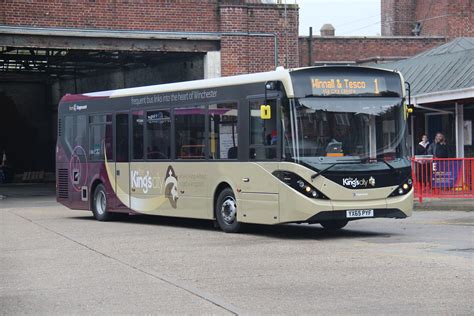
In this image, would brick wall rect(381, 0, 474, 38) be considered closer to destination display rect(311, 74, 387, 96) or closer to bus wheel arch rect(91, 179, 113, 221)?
bus wheel arch rect(91, 179, 113, 221)

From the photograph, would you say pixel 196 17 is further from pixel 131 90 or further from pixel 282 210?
pixel 282 210

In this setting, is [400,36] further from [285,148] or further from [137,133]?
[285,148]

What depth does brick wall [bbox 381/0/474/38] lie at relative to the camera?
51844 mm

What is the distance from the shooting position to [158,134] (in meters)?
19.1

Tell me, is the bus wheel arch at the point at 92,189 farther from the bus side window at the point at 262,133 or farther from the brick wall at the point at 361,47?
the brick wall at the point at 361,47

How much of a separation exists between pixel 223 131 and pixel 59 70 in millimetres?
31058

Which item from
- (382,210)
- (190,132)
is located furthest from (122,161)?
(382,210)

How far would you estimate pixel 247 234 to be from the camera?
16.8m

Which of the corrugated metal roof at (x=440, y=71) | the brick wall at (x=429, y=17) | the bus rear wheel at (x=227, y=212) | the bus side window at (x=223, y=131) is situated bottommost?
the bus rear wheel at (x=227, y=212)

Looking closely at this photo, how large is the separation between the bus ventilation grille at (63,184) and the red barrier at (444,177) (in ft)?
29.3

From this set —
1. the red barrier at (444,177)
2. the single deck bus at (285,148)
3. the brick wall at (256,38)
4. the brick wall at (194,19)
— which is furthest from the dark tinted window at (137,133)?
the brick wall at (256,38)

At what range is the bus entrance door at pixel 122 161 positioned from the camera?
66.9 ft

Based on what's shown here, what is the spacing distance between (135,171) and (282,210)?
553 cm

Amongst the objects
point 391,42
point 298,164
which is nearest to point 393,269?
point 298,164
